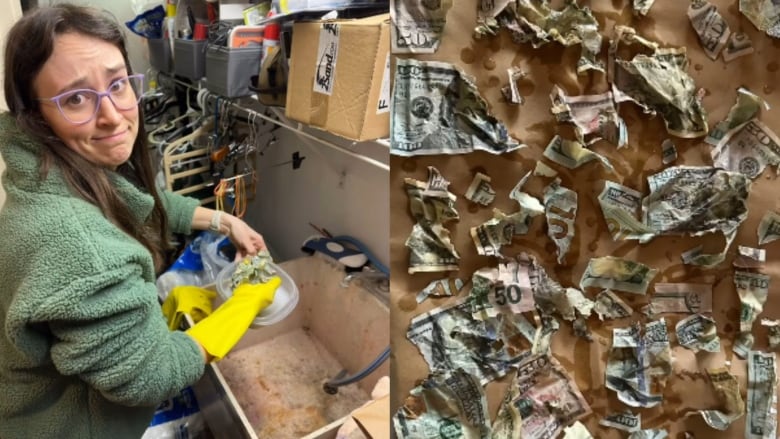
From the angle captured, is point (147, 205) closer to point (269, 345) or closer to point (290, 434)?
point (290, 434)

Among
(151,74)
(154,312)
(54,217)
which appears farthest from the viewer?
(151,74)

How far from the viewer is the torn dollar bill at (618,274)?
592mm

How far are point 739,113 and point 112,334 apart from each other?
83cm

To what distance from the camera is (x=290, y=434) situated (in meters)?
1.41

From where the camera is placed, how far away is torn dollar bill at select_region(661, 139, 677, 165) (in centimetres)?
56

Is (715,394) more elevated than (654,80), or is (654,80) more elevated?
(654,80)

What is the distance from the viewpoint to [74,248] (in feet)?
2.42

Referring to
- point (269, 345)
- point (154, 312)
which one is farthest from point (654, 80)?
point (269, 345)

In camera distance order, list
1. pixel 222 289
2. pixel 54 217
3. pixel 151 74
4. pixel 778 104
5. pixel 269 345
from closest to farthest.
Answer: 1. pixel 778 104
2. pixel 54 217
3. pixel 222 289
4. pixel 269 345
5. pixel 151 74

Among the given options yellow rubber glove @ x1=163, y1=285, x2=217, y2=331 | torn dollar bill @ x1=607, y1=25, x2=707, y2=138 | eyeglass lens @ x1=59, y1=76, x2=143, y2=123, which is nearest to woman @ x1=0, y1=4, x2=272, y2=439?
eyeglass lens @ x1=59, y1=76, x2=143, y2=123

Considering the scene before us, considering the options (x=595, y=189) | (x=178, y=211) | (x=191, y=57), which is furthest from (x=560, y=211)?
(x=191, y=57)

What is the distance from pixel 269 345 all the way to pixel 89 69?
1.11m

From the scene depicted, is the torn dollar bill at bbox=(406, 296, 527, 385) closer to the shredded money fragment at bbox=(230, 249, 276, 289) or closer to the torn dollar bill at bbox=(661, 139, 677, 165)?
the torn dollar bill at bbox=(661, 139, 677, 165)

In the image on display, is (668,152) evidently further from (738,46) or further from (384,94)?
(384,94)
